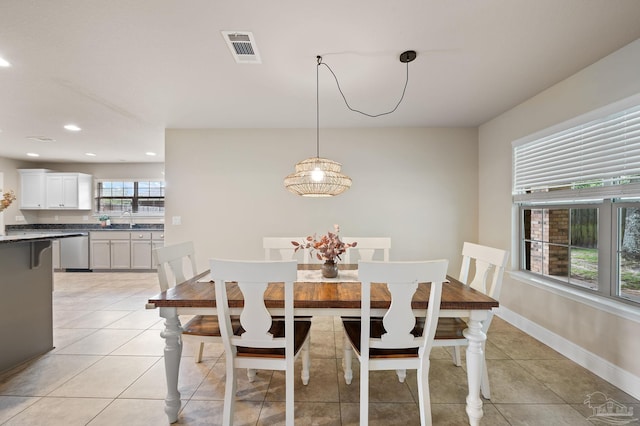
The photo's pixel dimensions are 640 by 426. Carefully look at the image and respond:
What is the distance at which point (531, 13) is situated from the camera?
158 centimetres

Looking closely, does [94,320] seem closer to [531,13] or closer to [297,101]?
[297,101]

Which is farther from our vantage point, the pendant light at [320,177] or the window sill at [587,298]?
the pendant light at [320,177]

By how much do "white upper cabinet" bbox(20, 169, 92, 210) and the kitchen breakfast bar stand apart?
173 inches

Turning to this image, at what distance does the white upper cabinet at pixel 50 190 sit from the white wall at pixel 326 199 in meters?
3.74

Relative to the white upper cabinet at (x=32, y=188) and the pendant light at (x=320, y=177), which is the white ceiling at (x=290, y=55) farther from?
the white upper cabinet at (x=32, y=188)

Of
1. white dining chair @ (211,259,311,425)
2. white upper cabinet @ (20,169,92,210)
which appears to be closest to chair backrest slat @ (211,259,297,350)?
white dining chair @ (211,259,311,425)

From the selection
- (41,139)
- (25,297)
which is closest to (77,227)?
(41,139)

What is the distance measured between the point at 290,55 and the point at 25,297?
2901mm

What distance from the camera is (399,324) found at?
1.46 metres

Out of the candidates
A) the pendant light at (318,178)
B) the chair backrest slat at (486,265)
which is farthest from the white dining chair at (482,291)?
the pendant light at (318,178)

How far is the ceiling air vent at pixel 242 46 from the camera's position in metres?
1.78

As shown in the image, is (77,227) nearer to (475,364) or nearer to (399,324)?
(399,324)

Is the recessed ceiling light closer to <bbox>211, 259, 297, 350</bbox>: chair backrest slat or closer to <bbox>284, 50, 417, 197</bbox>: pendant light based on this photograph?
<bbox>284, 50, 417, 197</bbox>: pendant light

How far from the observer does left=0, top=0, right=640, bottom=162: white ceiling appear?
1.57m
